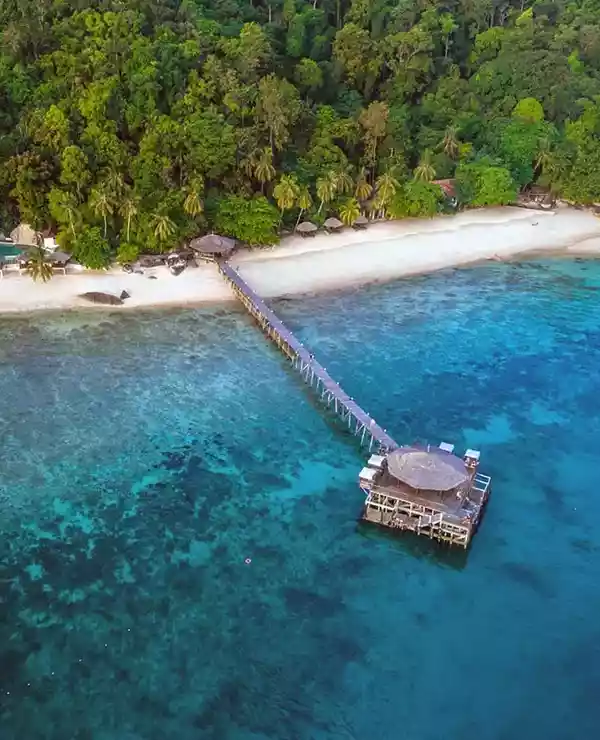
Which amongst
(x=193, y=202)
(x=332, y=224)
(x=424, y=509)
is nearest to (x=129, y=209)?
(x=193, y=202)

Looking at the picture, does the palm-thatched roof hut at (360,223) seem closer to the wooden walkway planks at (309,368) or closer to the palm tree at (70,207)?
the wooden walkway planks at (309,368)

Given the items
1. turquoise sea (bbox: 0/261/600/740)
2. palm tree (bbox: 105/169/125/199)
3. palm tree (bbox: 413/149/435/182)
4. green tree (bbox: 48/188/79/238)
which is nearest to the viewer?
turquoise sea (bbox: 0/261/600/740)

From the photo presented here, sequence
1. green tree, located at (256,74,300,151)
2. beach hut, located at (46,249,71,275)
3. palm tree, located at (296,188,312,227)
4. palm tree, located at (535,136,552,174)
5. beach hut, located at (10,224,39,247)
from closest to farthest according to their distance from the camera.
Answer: beach hut, located at (46,249,71,275), beach hut, located at (10,224,39,247), palm tree, located at (296,188,312,227), green tree, located at (256,74,300,151), palm tree, located at (535,136,552,174)

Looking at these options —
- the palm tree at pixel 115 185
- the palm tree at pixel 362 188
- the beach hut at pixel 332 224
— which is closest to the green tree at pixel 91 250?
the palm tree at pixel 115 185

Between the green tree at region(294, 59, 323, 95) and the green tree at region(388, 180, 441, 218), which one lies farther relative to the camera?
the green tree at region(294, 59, 323, 95)

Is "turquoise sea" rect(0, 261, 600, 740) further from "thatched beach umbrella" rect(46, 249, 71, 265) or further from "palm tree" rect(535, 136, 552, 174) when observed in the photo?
"palm tree" rect(535, 136, 552, 174)

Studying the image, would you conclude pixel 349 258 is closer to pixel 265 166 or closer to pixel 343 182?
pixel 343 182

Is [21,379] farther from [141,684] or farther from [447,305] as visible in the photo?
[447,305]

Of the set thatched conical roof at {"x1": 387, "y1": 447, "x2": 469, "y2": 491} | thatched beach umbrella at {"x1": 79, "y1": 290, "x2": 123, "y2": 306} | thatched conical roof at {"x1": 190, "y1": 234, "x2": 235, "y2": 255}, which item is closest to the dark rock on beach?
thatched beach umbrella at {"x1": 79, "y1": 290, "x2": 123, "y2": 306}
